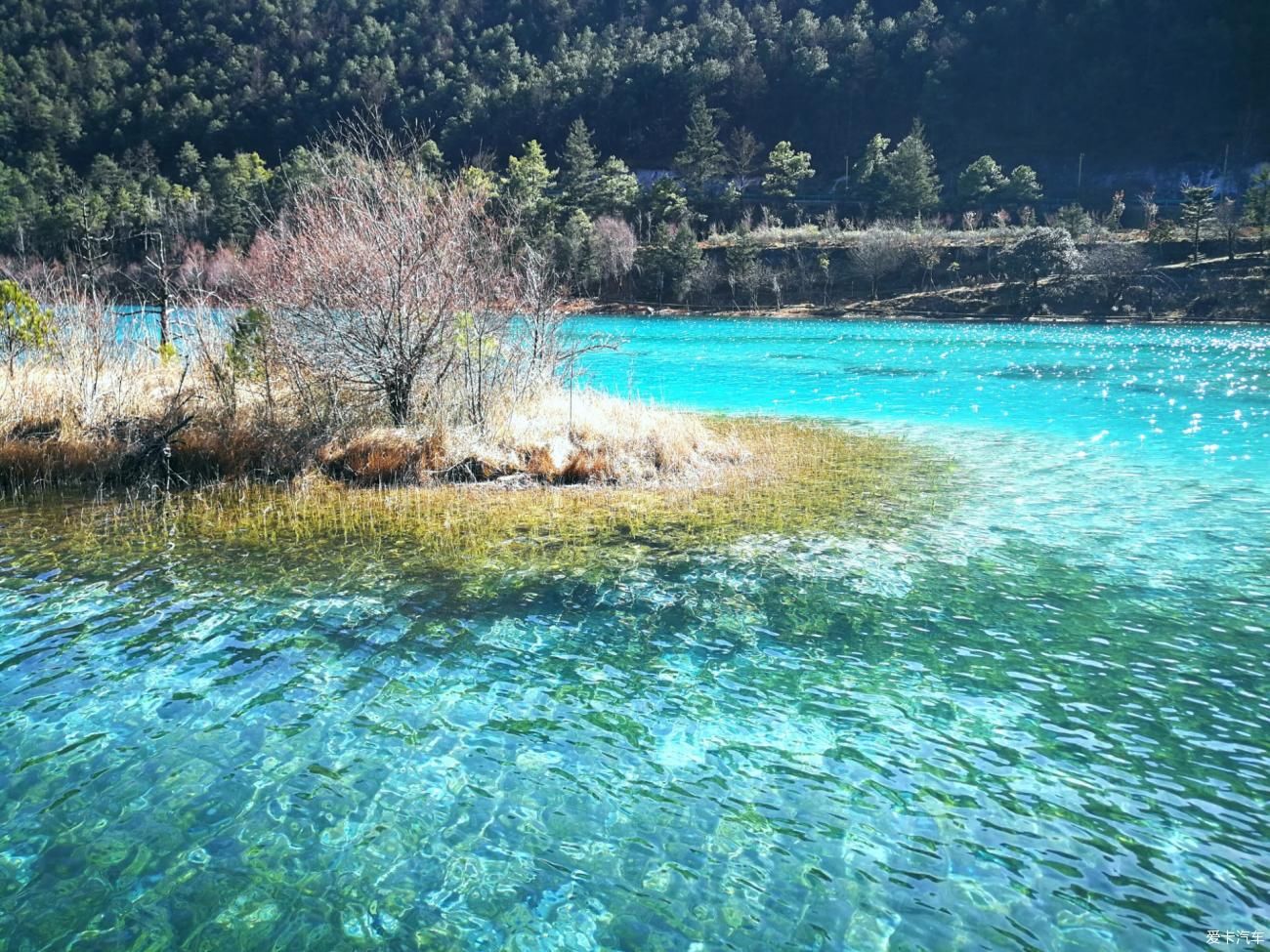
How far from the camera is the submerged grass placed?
31.0 feet

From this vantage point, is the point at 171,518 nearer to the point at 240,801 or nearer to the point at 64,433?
the point at 64,433

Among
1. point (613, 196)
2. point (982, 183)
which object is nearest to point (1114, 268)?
point (982, 183)

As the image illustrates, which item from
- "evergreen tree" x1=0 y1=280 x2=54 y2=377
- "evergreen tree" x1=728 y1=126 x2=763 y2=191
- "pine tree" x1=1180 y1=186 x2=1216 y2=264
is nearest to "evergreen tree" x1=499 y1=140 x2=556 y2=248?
"evergreen tree" x1=728 y1=126 x2=763 y2=191

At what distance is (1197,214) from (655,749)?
76148 mm

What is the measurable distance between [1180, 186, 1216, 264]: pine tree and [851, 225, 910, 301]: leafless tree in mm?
20982

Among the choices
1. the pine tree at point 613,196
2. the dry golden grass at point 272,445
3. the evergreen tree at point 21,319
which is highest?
the pine tree at point 613,196

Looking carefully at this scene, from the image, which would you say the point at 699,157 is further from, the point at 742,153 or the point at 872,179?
the point at 872,179

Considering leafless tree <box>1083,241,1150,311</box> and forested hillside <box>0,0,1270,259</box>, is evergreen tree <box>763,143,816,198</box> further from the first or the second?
leafless tree <box>1083,241,1150,311</box>

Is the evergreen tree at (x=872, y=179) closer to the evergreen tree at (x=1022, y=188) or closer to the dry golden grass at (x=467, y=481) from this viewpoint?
the evergreen tree at (x=1022, y=188)

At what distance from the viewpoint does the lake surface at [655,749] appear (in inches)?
156

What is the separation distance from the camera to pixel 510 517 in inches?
429

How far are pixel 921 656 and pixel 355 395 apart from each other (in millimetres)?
10478

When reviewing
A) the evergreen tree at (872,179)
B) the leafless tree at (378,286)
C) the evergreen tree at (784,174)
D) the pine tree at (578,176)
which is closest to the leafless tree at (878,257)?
the evergreen tree at (872,179)

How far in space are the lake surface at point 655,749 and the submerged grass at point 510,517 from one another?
69 centimetres
